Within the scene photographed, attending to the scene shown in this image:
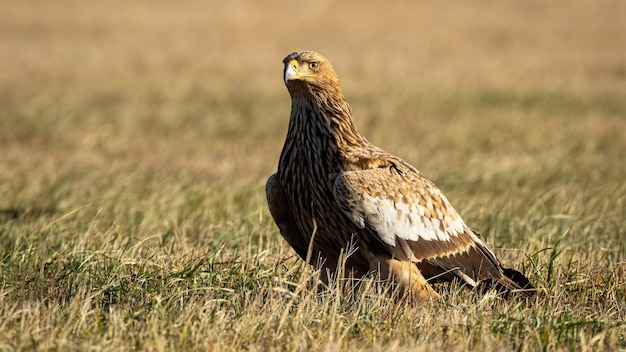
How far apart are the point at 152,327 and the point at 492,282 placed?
2054 mm

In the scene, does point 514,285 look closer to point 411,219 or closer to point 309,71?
point 411,219

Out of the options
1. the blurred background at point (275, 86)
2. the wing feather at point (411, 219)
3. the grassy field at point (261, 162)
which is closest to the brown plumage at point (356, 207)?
the wing feather at point (411, 219)

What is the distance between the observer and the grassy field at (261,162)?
4.55m

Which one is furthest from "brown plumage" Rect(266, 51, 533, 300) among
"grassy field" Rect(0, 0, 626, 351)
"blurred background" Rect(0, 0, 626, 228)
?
"blurred background" Rect(0, 0, 626, 228)

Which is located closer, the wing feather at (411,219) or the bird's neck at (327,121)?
the wing feather at (411,219)

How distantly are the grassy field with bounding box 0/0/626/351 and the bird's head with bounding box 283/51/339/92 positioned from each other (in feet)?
3.34

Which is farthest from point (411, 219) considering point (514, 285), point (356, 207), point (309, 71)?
point (309, 71)

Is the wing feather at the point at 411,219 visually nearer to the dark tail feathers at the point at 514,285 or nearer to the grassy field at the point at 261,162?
the dark tail feathers at the point at 514,285

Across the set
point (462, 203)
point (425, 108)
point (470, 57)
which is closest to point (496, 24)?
point (470, 57)

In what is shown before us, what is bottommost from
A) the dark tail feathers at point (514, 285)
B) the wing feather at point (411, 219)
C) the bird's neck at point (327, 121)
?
the dark tail feathers at point (514, 285)

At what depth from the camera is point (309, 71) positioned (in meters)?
5.40

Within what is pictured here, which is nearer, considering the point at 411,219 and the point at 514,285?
the point at 411,219

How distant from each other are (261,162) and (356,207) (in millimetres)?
6488

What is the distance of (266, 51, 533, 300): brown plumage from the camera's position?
201 inches
